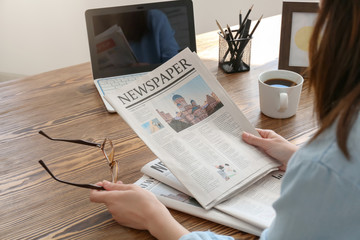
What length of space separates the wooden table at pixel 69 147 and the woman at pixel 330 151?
0.44ft

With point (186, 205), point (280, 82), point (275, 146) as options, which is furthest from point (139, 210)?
point (280, 82)

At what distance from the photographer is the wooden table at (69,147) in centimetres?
77

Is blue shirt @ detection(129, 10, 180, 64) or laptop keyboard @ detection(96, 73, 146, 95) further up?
blue shirt @ detection(129, 10, 180, 64)

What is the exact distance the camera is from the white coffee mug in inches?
40.9

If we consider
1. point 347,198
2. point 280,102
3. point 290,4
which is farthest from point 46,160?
point 290,4

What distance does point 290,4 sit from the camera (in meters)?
1.24

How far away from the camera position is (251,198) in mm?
780

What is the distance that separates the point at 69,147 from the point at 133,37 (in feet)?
1.50

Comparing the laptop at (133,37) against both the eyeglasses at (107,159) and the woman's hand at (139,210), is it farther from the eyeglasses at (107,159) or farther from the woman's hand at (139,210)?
the woman's hand at (139,210)

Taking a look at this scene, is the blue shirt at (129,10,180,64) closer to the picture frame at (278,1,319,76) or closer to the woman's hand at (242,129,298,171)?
the picture frame at (278,1,319,76)

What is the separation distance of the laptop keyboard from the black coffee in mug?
0.43 meters

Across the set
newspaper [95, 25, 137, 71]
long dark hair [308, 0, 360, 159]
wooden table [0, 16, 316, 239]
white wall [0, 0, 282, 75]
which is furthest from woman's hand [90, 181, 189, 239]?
white wall [0, 0, 282, 75]

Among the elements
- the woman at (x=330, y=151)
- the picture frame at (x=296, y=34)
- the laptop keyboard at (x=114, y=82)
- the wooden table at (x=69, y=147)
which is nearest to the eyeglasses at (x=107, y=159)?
the wooden table at (x=69, y=147)

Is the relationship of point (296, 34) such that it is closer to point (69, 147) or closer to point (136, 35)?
point (136, 35)
